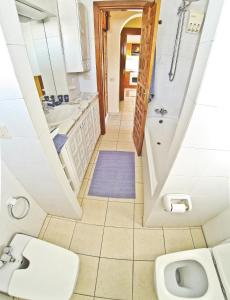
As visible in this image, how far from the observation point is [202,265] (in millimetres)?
990

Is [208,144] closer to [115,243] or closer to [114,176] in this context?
[115,243]

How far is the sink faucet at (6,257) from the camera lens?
3.33 feet

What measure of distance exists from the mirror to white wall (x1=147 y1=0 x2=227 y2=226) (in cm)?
164

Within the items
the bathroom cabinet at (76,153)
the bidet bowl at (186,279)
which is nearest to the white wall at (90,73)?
the bathroom cabinet at (76,153)

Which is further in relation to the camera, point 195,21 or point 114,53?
point 114,53

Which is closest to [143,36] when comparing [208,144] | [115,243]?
[208,144]

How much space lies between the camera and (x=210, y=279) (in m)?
0.92

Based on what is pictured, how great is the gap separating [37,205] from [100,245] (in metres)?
0.74

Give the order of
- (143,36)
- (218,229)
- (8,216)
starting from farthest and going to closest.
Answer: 1. (143,36)
2. (218,229)
3. (8,216)

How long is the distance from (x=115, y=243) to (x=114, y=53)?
379 centimetres

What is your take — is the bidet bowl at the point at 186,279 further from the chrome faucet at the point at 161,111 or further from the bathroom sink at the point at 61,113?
the chrome faucet at the point at 161,111

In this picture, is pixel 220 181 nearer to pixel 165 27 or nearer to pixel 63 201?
pixel 63 201

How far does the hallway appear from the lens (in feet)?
3.78

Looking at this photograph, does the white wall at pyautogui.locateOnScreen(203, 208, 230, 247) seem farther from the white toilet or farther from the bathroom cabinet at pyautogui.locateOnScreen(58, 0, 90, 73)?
the bathroom cabinet at pyautogui.locateOnScreen(58, 0, 90, 73)
